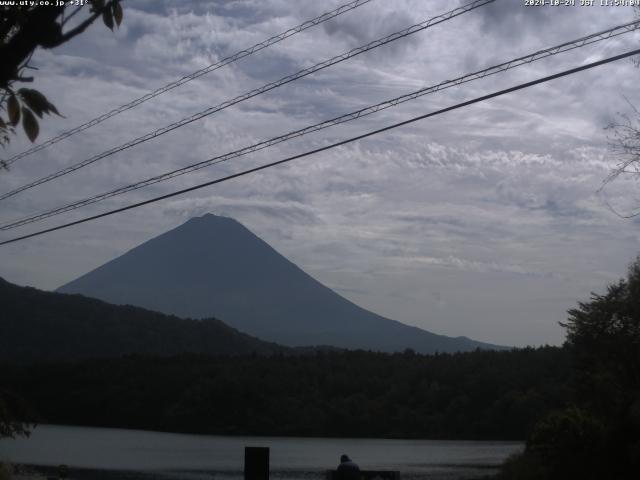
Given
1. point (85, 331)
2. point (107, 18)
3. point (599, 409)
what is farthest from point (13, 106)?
point (85, 331)

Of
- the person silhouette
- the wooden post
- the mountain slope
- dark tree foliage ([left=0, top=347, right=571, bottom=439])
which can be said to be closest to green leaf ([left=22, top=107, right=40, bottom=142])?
the wooden post

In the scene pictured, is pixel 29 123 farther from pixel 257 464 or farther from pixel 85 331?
pixel 85 331

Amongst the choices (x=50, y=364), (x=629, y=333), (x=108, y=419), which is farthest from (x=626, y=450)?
(x=108, y=419)

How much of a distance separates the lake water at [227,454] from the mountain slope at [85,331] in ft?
76.5

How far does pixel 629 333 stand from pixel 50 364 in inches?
3837

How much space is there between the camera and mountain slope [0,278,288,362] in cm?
13962

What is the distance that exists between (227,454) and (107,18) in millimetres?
83068

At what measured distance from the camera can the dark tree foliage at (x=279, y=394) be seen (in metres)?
111

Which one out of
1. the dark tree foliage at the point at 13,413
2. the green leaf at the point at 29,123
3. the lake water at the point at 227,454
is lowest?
the lake water at the point at 227,454

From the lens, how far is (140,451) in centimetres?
8762

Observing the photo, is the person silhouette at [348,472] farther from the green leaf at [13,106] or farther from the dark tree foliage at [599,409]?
the green leaf at [13,106]

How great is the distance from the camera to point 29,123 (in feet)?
13.8

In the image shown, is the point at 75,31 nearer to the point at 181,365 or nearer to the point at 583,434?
the point at 583,434

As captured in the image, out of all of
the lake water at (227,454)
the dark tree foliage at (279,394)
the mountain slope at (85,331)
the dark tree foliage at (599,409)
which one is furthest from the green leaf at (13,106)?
the mountain slope at (85,331)
